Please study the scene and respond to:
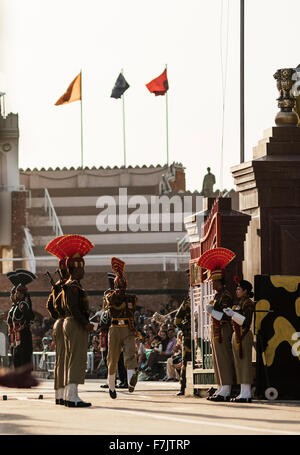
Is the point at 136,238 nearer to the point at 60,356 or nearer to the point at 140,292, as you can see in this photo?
the point at 140,292

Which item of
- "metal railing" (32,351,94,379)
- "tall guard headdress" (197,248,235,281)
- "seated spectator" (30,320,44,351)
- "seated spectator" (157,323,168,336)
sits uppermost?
"tall guard headdress" (197,248,235,281)

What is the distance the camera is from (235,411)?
15.3 meters

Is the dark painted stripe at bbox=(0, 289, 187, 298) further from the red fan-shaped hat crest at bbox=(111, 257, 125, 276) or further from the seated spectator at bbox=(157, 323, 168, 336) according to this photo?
the red fan-shaped hat crest at bbox=(111, 257, 125, 276)

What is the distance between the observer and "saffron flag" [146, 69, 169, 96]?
221ft

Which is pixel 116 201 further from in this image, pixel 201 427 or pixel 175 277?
pixel 201 427

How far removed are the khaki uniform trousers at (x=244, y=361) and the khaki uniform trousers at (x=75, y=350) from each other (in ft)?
6.34

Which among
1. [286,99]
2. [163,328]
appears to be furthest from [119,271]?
[163,328]

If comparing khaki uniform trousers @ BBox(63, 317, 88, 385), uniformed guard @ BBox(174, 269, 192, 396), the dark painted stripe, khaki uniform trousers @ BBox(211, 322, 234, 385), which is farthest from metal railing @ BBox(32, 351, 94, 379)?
khaki uniform trousers @ BBox(63, 317, 88, 385)

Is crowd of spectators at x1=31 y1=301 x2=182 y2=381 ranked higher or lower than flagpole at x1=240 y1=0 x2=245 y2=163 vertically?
lower

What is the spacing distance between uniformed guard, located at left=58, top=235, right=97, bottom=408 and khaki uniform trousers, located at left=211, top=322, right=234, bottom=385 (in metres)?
1.83

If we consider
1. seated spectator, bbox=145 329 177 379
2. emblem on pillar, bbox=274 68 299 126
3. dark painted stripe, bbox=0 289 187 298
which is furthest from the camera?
dark painted stripe, bbox=0 289 187 298

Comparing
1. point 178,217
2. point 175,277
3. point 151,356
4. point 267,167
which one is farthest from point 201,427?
point 178,217

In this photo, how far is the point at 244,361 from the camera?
694 inches
